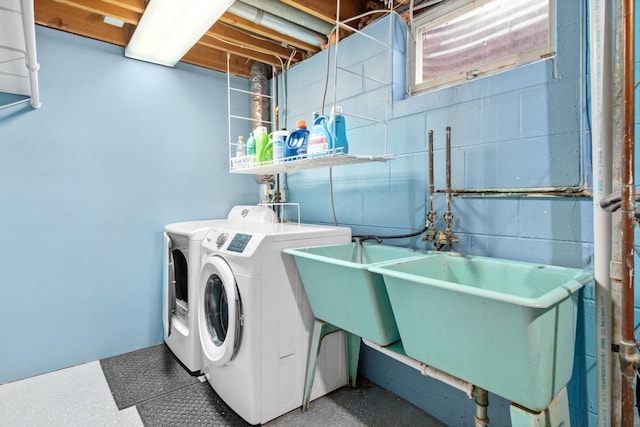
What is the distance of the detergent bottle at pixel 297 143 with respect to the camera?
74.5 inches

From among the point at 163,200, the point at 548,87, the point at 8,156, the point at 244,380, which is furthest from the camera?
the point at 163,200

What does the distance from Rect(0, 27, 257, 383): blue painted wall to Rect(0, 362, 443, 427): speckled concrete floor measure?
25cm

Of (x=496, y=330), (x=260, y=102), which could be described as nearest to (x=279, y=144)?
(x=260, y=102)

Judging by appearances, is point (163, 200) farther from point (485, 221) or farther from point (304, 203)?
point (485, 221)

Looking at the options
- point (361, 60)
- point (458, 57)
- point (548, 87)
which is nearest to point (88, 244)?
point (361, 60)

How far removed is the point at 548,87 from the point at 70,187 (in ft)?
9.19

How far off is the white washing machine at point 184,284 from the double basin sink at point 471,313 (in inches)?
31.7

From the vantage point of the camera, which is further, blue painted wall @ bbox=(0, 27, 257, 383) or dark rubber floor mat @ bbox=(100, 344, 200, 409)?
blue painted wall @ bbox=(0, 27, 257, 383)

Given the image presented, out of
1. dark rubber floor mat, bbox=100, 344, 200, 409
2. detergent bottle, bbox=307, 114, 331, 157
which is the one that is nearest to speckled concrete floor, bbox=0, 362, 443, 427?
dark rubber floor mat, bbox=100, 344, 200, 409

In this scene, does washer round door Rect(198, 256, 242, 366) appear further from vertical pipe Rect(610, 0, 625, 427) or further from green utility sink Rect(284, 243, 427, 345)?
vertical pipe Rect(610, 0, 625, 427)

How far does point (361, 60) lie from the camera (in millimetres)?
2152

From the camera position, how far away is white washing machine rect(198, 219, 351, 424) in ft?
5.33

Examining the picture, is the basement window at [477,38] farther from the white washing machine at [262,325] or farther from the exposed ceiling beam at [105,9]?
the exposed ceiling beam at [105,9]

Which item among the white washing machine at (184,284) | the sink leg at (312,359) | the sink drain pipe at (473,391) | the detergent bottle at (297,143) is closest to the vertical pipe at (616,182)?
the sink drain pipe at (473,391)
